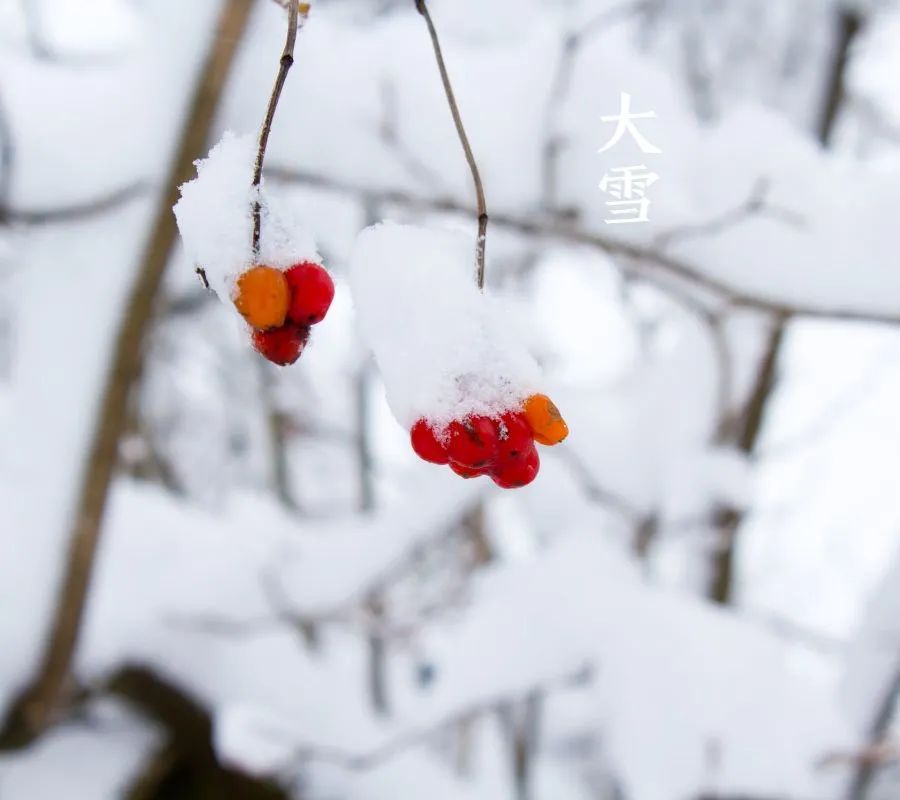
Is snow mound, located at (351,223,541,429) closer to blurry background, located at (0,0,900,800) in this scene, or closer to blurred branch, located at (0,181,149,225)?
blurry background, located at (0,0,900,800)

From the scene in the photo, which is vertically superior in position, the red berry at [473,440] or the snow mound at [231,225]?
the snow mound at [231,225]

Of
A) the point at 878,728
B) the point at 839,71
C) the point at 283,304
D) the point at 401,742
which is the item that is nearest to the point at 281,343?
the point at 283,304

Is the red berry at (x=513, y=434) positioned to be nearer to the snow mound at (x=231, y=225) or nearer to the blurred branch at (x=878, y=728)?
the snow mound at (x=231, y=225)

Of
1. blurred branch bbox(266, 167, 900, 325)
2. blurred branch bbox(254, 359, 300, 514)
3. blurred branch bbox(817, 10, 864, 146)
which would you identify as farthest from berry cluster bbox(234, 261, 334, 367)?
blurred branch bbox(254, 359, 300, 514)

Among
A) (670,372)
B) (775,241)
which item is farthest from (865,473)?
(775,241)

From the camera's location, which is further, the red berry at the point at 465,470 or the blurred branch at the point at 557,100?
the blurred branch at the point at 557,100

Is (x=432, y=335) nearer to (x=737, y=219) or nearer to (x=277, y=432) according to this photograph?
(x=737, y=219)

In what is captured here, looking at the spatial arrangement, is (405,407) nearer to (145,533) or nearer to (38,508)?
(38,508)

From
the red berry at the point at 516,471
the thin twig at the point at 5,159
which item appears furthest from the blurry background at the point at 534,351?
the red berry at the point at 516,471
